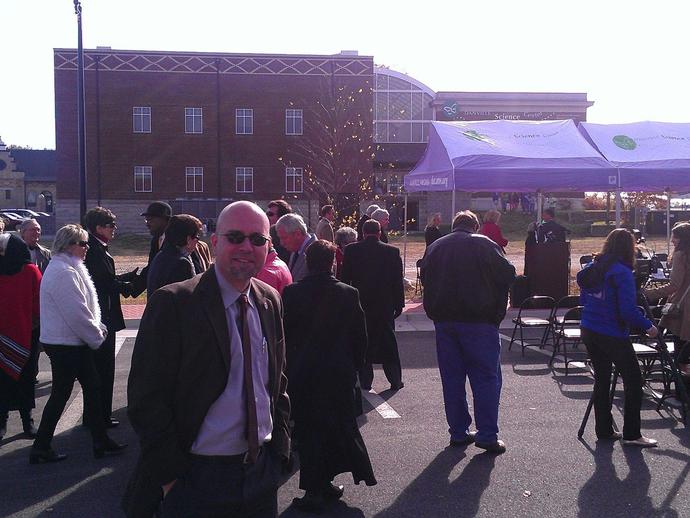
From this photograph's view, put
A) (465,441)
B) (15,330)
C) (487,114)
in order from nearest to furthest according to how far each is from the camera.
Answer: (465,441) < (15,330) < (487,114)

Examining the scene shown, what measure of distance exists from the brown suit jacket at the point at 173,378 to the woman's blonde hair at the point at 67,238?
A: 10.4 ft

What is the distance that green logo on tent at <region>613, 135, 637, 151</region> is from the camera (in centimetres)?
1450

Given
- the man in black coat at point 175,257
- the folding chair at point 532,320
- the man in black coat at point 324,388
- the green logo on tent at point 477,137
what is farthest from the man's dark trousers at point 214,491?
the green logo on tent at point 477,137

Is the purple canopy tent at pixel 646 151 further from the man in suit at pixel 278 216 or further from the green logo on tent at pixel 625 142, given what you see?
the man in suit at pixel 278 216

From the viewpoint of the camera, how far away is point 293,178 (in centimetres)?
4825

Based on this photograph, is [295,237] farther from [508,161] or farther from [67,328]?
[508,161]

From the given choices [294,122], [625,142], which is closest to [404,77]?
[294,122]

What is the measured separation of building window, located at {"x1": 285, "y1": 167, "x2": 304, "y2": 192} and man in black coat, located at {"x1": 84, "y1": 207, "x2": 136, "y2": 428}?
4158 cm

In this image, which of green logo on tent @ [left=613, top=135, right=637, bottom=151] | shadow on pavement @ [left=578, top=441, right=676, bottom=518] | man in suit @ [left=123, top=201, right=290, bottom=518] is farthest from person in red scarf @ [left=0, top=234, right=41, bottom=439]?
green logo on tent @ [left=613, top=135, right=637, bottom=151]

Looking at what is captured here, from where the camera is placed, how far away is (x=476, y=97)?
6147 centimetres

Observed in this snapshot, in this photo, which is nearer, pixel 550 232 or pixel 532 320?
pixel 532 320

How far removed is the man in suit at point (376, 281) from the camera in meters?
7.96

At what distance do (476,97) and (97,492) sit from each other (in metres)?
59.2

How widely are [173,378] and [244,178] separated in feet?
151
